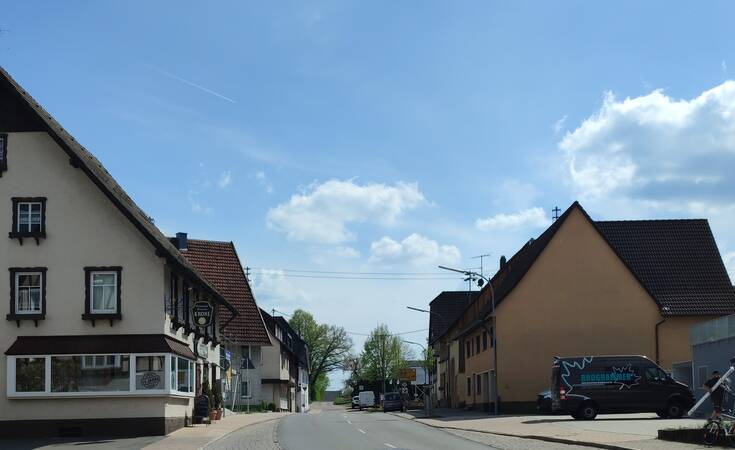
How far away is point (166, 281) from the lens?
30.8m

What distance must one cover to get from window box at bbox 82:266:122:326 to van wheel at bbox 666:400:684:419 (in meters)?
20.6

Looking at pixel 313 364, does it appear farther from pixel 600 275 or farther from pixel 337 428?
pixel 337 428

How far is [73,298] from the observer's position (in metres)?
30.0

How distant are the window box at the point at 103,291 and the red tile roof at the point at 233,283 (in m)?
30.4

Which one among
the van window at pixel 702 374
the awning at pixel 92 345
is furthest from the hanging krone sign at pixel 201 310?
the van window at pixel 702 374

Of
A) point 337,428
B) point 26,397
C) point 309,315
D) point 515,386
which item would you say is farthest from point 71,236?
point 309,315

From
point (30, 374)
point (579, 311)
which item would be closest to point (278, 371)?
point (579, 311)

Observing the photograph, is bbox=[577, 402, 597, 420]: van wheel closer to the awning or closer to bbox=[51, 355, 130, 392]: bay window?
the awning

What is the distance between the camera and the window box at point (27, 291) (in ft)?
98.3

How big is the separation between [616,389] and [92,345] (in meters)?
19.4

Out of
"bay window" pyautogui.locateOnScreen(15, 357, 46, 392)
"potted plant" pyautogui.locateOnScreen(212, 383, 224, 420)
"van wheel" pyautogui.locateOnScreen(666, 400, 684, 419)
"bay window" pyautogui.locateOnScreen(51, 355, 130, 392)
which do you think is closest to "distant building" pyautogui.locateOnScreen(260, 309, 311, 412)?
"potted plant" pyautogui.locateOnScreen(212, 383, 224, 420)

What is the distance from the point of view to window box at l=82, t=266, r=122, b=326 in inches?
1180

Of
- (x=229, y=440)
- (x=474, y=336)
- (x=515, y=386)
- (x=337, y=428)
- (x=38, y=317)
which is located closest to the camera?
(x=229, y=440)

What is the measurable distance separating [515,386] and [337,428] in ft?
55.8
